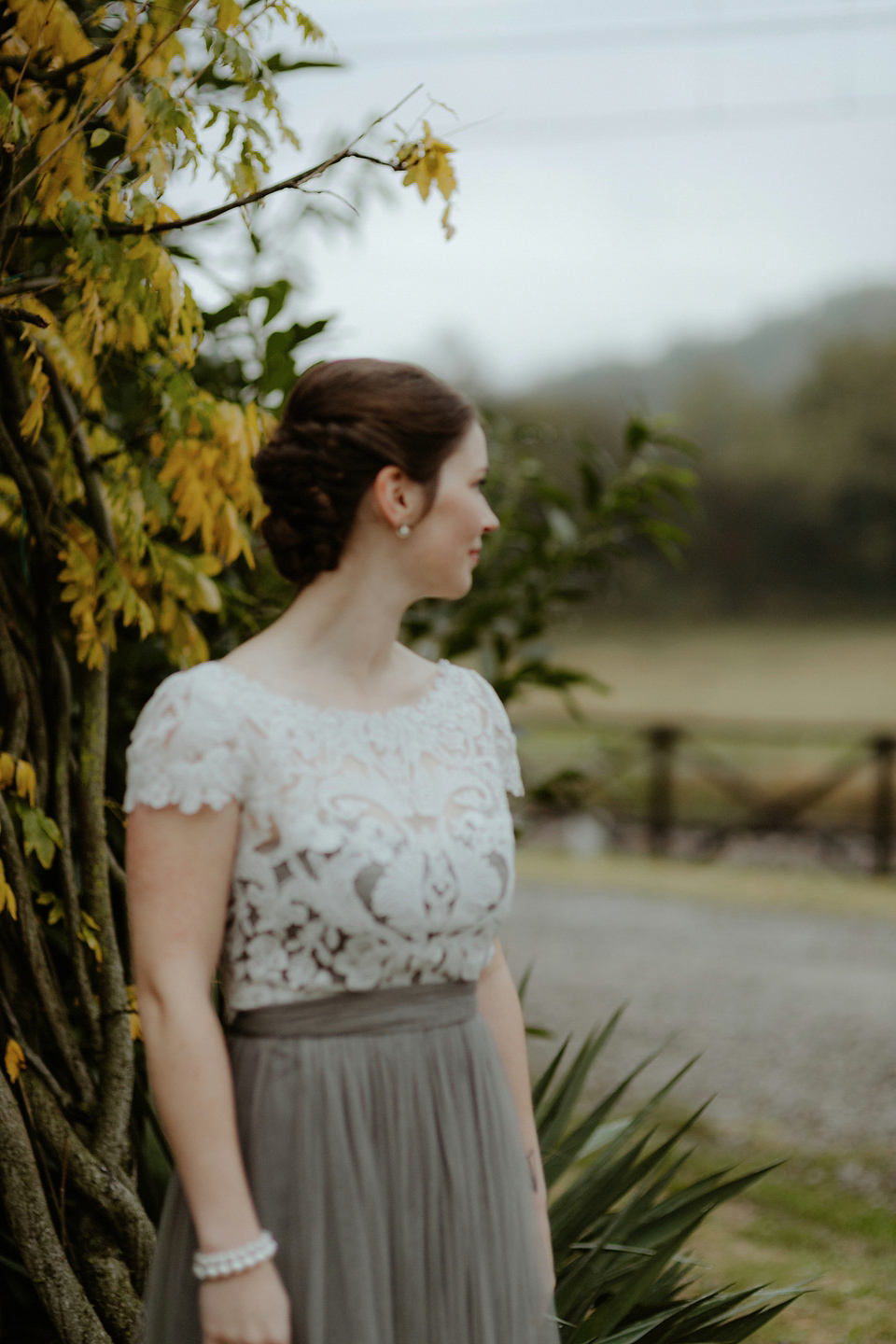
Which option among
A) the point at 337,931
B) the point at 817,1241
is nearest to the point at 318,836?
the point at 337,931

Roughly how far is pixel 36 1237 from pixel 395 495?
1212mm

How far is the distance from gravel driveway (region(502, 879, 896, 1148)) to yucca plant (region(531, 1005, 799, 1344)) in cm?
173

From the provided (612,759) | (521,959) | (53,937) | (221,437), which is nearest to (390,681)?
(221,437)

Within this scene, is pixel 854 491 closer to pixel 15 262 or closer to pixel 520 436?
pixel 520 436

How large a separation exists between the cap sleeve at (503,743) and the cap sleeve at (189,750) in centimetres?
38

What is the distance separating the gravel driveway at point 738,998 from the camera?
15.8ft

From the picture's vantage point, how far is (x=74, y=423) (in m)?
1.92

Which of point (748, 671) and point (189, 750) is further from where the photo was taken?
point (748, 671)

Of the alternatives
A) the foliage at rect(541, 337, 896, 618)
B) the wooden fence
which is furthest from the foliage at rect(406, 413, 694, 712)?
the foliage at rect(541, 337, 896, 618)

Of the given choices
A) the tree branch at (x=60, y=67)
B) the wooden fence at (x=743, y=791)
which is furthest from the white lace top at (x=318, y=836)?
the wooden fence at (x=743, y=791)

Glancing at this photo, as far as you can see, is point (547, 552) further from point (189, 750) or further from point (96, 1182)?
point (189, 750)

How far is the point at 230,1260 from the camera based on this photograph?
3.67ft

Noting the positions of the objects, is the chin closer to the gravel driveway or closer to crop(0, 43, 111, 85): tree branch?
crop(0, 43, 111, 85): tree branch

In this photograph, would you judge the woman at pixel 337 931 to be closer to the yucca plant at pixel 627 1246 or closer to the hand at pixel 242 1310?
the hand at pixel 242 1310
